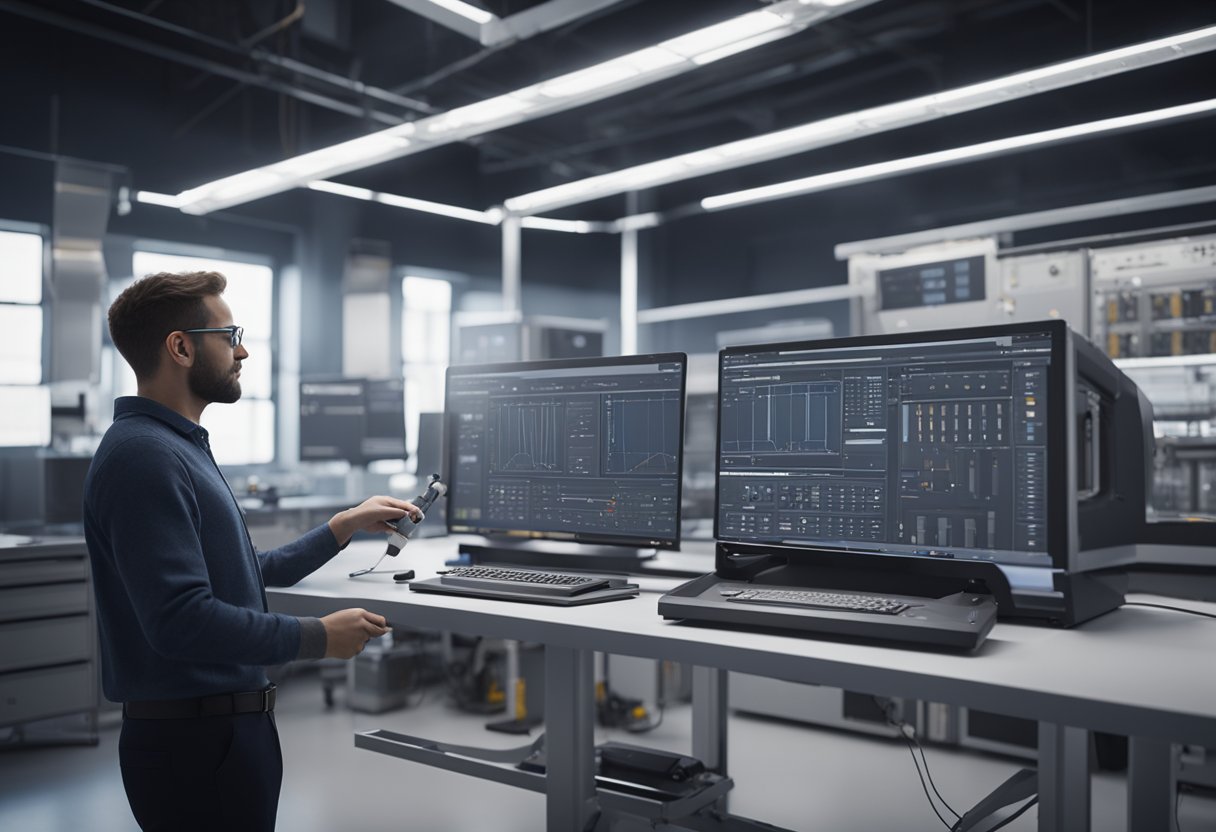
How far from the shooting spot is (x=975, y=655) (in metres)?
1.19

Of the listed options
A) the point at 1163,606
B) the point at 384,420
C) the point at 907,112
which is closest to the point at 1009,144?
the point at 907,112

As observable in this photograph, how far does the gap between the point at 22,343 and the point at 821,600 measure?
5796mm

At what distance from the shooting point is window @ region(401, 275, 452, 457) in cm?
770

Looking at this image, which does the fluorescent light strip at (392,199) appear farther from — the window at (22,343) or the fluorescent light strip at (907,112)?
the window at (22,343)

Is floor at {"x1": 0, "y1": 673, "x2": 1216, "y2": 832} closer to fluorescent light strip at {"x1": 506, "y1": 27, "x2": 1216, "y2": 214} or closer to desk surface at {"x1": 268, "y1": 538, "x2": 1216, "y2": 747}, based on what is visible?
desk surface at {"x1": 268, "y1": 538, "x2": 1216, "y2": 747}

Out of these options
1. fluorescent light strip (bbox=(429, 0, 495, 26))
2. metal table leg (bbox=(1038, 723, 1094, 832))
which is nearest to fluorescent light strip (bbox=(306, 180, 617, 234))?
fluorescent light strip (bbox=(429, 0, 495, 26))

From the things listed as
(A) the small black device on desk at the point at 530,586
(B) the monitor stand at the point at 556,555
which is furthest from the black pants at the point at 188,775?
(B) the monitor stand at the point at 556,555

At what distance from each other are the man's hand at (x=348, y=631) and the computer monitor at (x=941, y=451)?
0.64 metres

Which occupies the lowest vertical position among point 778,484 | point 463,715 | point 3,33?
point 463,715

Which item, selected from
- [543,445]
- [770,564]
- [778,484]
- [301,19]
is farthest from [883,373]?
[301,19]

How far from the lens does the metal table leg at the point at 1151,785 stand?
5.08 feet

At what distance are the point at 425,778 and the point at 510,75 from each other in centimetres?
464

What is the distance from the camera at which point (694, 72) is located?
20.2ft

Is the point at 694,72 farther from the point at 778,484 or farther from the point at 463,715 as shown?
the point at 778,484
